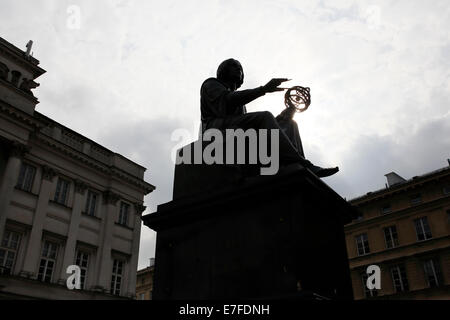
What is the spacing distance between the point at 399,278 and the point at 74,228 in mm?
26237

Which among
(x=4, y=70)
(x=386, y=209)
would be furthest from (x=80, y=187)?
(x=386, y=209)

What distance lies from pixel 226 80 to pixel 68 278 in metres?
19.9

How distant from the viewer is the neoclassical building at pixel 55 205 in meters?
20.3

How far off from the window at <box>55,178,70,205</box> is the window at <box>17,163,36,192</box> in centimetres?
173

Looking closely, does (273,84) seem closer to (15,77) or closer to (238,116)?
(238,116)

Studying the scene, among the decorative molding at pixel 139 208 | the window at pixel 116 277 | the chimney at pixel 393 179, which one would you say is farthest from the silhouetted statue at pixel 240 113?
the chimney at pixel 393 179

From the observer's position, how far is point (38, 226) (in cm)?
2125

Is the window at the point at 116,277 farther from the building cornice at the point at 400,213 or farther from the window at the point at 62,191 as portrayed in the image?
the building cornice at the point at 400,213

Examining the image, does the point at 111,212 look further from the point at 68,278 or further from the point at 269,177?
the point at 269,177

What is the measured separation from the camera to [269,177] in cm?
413

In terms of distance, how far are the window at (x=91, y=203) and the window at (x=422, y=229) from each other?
2645 centimetres

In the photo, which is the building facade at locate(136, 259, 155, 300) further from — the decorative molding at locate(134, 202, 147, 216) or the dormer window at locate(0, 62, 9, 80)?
the dormer window at locate(0, 62, 9, 80)

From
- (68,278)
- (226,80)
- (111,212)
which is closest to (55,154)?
(111,212)

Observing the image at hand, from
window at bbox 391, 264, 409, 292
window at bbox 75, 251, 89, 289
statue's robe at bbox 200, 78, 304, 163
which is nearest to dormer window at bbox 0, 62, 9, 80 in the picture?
window at bbox 75, 251, 89, 289
